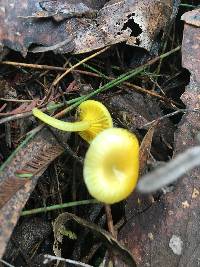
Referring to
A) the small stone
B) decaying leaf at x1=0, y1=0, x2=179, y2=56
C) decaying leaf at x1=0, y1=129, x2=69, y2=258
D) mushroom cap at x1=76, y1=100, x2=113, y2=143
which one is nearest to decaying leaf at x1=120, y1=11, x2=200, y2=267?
the small stone

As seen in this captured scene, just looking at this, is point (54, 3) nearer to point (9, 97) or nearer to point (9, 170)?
point (9, 97)

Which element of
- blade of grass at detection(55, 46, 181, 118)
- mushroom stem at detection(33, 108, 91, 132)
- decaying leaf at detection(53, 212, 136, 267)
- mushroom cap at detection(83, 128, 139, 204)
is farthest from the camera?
blade of grass at detection(55, 46, 181, 118)

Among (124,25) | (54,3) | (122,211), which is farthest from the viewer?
(124,25)

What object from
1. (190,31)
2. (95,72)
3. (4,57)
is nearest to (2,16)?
(4,57)

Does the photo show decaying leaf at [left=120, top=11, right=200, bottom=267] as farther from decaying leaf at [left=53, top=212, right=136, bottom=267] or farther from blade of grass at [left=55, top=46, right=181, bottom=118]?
blade of grass at [left=55, top=46, right=181, bottom=118]

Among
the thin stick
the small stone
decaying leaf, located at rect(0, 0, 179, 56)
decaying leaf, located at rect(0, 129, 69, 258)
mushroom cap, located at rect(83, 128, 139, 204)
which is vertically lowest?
the small stone

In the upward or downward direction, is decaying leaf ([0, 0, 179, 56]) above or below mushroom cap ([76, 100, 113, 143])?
above

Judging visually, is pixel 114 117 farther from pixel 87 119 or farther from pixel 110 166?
pixel 110 166

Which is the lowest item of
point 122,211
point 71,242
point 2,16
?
point 71,242
